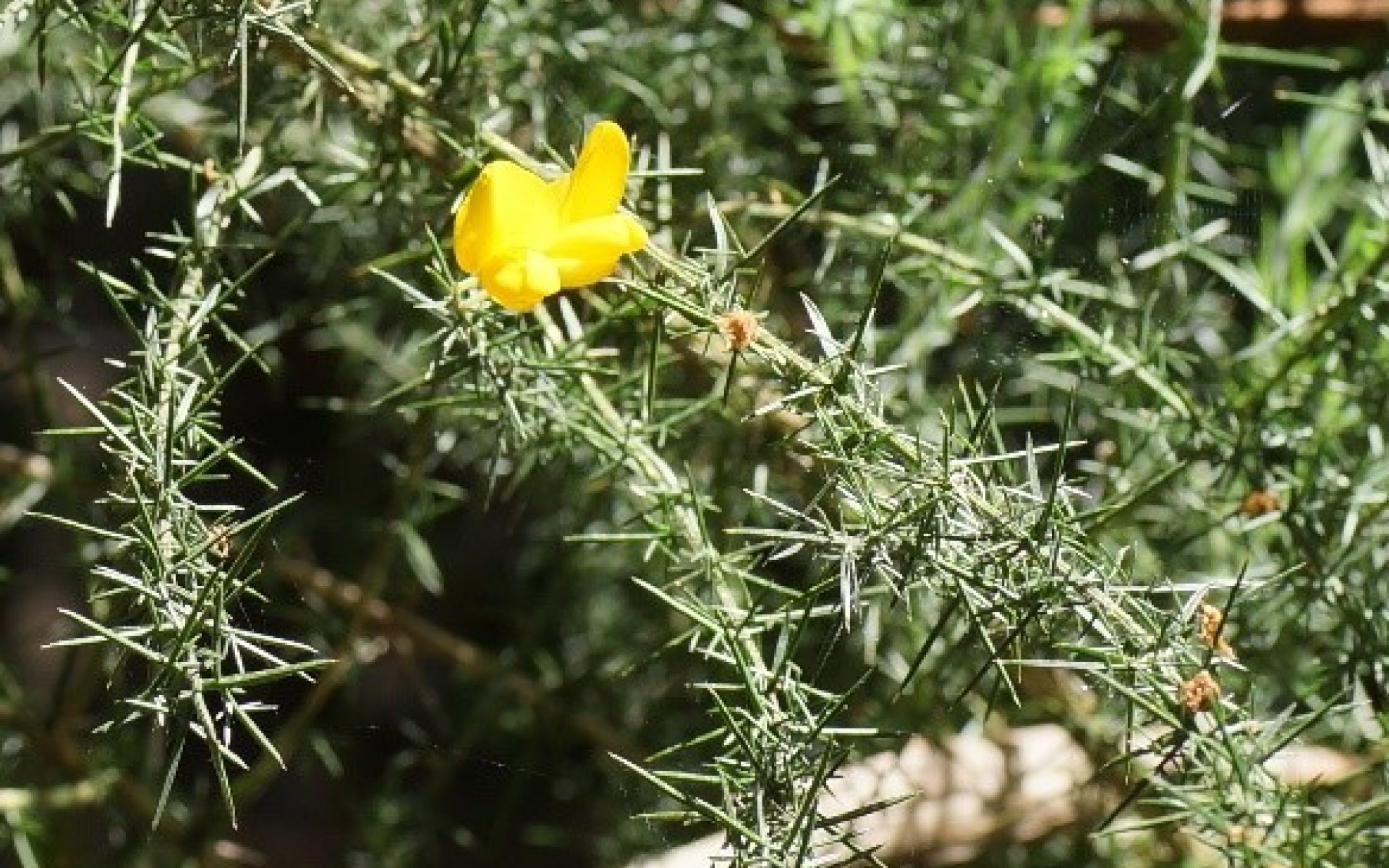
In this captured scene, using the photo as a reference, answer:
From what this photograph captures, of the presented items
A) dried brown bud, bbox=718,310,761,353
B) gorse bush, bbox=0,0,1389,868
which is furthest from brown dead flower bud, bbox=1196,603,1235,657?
dried brown bud, bbox=718,310,761,353

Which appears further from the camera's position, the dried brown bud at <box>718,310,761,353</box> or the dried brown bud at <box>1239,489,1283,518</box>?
the dried brown bud at <box>1239,489,1283,518</box>

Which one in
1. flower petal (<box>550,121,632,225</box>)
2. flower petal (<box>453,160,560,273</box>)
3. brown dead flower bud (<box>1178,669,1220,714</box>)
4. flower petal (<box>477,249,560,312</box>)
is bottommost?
brown dead flower bud (<box>1178,669,1220,714</box>)

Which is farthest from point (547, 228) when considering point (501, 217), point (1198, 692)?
point (1198, 692)

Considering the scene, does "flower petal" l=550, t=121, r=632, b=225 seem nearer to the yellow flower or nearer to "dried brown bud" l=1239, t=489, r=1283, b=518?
the yellow flower

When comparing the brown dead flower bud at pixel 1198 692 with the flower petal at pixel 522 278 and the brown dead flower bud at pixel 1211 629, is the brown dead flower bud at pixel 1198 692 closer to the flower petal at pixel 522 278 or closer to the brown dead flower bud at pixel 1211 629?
the brown dead flower bud at pixel 1211 629

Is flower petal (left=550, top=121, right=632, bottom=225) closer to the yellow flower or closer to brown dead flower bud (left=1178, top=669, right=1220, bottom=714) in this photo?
the yellow flower

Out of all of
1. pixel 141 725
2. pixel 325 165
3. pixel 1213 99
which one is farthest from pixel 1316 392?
pixel 141 725

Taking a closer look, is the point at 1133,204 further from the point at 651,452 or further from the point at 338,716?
the point at 338,716

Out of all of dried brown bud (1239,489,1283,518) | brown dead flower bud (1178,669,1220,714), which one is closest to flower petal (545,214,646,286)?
brown dead flower bud (1178,669,1220,714)

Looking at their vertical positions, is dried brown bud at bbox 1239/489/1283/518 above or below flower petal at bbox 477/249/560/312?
below
